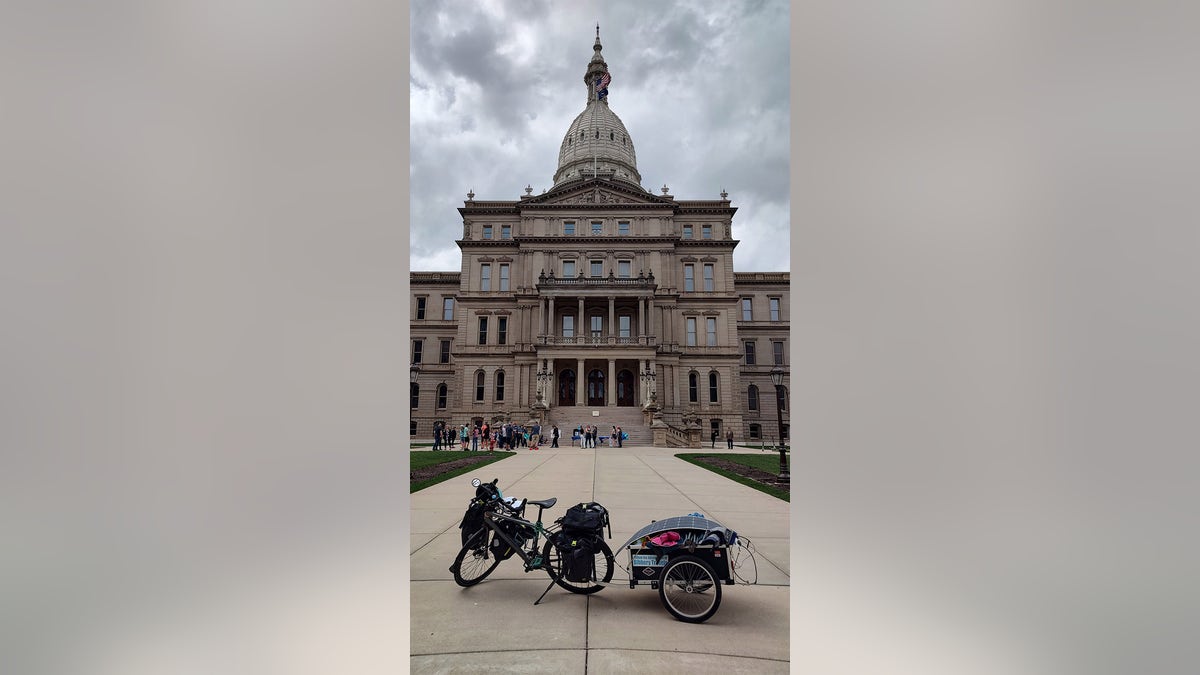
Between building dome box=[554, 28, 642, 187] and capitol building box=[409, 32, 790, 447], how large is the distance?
9363 millimetres

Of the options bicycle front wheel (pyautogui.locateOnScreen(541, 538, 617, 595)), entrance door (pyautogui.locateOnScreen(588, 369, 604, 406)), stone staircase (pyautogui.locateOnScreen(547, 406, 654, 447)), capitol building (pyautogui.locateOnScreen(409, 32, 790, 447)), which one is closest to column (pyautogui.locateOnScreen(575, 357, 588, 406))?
capitol building (pyautogui.locateOnScreen(409, 32, 790, 447))

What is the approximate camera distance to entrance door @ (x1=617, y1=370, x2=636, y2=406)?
42.5 metres

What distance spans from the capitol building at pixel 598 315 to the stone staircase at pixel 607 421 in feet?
8.76

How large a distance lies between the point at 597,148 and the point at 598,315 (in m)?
21.0

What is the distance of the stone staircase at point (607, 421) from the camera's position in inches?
1250

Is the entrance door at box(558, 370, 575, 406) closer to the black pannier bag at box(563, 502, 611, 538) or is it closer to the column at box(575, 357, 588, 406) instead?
the column at box(575, 357, 588, 406)

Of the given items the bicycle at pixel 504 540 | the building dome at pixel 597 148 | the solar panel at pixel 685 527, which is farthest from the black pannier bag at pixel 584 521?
the building dome at pixel 597 148

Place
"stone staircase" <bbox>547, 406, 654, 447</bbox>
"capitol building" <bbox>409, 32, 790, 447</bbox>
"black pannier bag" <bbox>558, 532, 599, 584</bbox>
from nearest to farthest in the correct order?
"black pannier bag" <bbox>558, 532, 599, 584</bbox>, "stone staircase" <bbox>547, 406, 654, 447</bbox>, "capitol building" <bbox>409, 32, 790, 447</bbox>

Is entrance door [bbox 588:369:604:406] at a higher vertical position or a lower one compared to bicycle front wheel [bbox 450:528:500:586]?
higher

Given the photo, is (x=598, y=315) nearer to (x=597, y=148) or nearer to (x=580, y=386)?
(x=580, y=386)

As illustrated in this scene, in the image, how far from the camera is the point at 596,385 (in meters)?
43.3

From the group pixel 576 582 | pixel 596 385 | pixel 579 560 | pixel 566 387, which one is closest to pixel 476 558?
pixel 576 582
